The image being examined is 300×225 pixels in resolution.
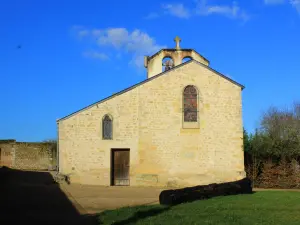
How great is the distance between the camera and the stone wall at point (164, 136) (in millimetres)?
22484

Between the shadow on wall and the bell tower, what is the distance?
478 inches

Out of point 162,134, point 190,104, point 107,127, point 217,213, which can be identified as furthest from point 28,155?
point 217,213

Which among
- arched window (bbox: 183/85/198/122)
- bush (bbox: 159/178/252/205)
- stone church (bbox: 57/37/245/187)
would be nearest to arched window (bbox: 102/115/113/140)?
stone church (bbox: 57/37/245/187)

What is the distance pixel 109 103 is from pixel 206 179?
7.01 metres

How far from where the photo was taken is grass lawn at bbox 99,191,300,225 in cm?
930

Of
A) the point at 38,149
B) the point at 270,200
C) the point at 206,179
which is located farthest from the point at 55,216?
the point at 38,149

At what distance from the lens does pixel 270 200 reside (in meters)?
13.1

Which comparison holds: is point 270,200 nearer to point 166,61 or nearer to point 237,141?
point 237,141

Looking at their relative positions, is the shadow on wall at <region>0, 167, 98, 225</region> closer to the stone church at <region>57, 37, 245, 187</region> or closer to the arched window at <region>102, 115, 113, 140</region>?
the stone church at <region>57, 37, 245, 187</region>

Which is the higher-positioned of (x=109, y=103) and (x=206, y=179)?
(x=109, y=103)

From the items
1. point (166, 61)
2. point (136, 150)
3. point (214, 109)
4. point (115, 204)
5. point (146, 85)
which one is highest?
point (166, 61)

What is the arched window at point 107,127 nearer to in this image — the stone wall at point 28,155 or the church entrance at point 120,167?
the church entrance at point 120,167

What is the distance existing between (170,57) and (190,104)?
227 inches

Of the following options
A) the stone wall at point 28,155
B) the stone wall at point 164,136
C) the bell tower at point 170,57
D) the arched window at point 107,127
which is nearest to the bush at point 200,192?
the stone wall at point 164,136
